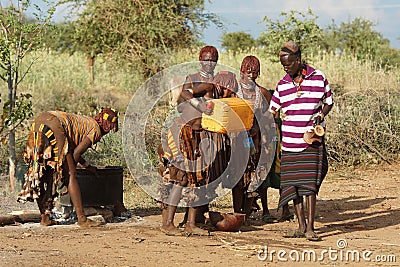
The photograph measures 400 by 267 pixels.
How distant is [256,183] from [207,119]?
1.11m

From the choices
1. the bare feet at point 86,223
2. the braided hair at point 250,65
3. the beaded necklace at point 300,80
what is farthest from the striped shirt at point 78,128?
the beaded necklace at point 300,80

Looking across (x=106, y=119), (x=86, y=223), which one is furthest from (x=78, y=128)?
(x=86, y=223)

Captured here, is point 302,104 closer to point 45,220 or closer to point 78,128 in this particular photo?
point 78,128

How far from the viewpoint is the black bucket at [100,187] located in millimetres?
7422

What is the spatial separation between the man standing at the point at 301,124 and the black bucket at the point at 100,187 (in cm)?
201

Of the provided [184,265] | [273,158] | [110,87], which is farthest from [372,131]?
[110,87]

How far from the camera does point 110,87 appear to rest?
20109mm

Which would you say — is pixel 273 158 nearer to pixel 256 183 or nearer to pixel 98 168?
pixel 256 183

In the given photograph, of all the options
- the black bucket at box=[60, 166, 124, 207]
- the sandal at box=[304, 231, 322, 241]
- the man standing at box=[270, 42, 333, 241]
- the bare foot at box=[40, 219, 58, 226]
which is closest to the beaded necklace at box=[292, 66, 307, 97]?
the man standing at box=[270, 42, 333, 241]

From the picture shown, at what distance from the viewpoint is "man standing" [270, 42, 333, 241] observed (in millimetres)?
6492

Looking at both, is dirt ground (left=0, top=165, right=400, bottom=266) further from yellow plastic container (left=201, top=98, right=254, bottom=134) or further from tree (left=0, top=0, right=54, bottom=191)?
tree (left=0, top=0, right=54, bottom=191)

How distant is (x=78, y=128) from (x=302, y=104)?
228 centimetres

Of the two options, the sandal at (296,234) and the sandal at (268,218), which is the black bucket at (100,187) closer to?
the sandal at (268,218)

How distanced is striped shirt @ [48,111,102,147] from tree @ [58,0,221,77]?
997cm
